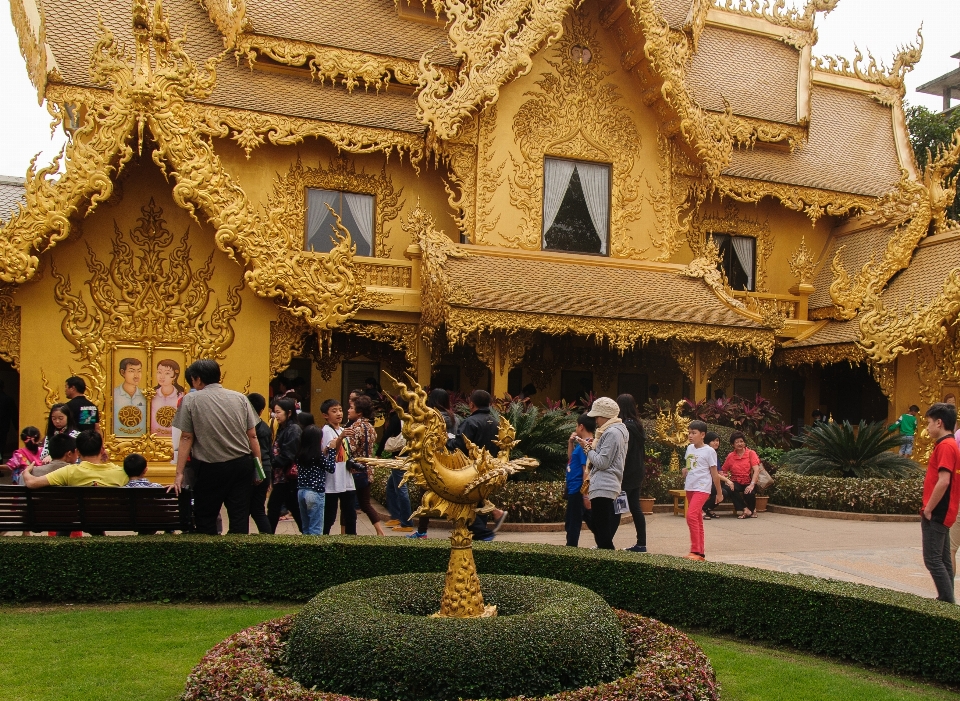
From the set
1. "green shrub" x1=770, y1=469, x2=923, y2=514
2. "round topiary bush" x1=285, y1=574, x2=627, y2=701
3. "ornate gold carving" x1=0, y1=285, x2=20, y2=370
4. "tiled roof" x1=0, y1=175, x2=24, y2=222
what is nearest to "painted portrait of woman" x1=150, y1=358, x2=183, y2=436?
"ornate gold carving" x1=0, y1=285, x2=20, y2=370

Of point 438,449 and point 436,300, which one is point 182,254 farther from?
point 438,449

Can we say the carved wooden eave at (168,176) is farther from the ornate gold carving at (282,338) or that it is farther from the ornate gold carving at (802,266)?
the ornate gold carving at (802,266)

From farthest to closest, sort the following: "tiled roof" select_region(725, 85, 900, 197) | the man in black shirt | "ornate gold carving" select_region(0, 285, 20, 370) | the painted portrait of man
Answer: "tiled roof" select_region(725, 85, 900, 197) → the painted portrait of man → "ornate gold carving" select_region(0, 285, 20, 370) → the man in black shirt

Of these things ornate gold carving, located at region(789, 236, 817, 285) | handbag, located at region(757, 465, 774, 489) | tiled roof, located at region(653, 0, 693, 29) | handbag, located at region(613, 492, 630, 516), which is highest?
tiled roof, located at region(653, 0, 693, 29)

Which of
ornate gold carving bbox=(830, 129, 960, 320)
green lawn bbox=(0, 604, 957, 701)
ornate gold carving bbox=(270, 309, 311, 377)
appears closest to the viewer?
green lawn bbox=(0, 604, 957, 701)

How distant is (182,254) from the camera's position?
11.9m

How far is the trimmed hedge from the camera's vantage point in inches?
233

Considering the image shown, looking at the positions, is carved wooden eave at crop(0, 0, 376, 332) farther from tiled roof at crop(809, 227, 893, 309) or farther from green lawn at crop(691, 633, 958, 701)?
tiled roof at crop(809, 227, 893, 309)

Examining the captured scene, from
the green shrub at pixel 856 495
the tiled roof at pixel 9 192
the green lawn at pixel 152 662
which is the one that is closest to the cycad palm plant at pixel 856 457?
the green shrub at pixel 856 495

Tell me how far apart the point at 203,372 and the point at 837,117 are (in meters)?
18.6

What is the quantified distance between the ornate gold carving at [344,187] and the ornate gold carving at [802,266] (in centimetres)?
821

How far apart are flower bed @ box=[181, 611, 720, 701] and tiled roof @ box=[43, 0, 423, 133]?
39.9 feet

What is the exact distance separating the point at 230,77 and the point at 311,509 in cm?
1031

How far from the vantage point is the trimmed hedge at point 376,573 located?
19.5 ft
